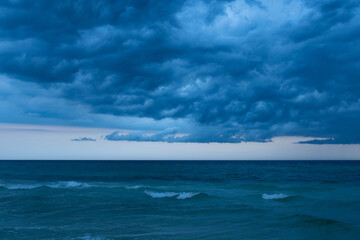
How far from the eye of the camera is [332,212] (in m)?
20.1

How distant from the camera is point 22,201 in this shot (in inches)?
942

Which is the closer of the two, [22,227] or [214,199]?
[22,227]

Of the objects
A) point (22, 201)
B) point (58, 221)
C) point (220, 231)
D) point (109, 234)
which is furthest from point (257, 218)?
point (22, 201)

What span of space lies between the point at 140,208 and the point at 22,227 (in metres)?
7.87

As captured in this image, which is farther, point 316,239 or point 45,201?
point 45,201

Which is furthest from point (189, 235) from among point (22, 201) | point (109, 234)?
point (22, 201)

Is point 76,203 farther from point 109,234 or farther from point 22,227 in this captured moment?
point 109,234

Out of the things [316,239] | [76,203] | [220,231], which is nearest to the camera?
[316,239]

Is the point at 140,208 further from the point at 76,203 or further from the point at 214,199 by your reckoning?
the point at 214,199

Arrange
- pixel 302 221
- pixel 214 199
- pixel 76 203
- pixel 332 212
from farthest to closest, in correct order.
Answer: pixel 214 199, pixel 76 203, pixel 332 212, pixel 302 221

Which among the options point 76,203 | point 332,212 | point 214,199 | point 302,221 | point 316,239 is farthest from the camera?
point 214,199

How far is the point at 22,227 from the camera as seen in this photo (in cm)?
1538

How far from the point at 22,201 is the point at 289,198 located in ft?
75.6

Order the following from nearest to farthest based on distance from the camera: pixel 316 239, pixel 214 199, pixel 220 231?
pixel 316 239 < pixel 220 231 < pixel 214 199
